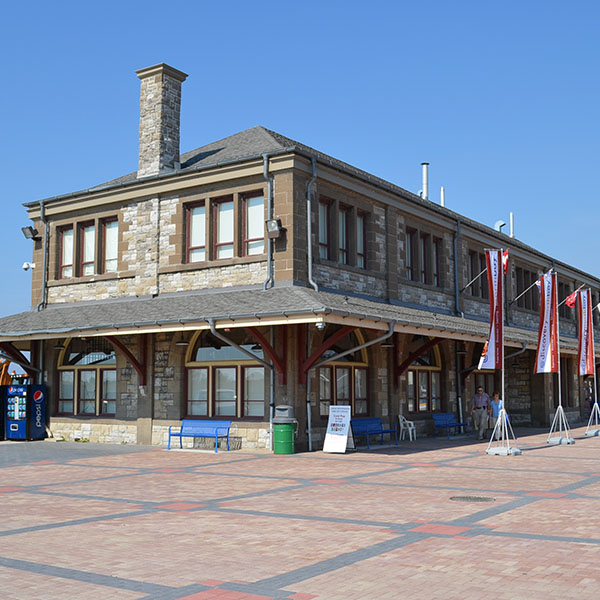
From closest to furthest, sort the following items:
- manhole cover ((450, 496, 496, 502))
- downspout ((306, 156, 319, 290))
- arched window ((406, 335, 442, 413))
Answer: manhole cover ((450, 496, 496, 502)) → downspout ((306, 156, 319, 290)) → arched window ((406, 335, 442, 413))

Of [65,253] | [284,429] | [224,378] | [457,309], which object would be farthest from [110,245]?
[457,309]

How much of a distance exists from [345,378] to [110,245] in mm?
7901

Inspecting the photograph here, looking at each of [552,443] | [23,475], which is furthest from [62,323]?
[552,443]

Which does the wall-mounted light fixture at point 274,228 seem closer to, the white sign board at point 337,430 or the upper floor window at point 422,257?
the white sign board at point 337,430

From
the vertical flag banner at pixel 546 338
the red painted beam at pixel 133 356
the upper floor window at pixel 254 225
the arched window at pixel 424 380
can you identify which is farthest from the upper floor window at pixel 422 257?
the red painted beam at pixel 133 356

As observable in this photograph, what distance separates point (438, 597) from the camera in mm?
5781

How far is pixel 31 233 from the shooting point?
23.8 m

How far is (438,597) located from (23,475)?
34.1ft

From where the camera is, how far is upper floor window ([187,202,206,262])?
20.1 m

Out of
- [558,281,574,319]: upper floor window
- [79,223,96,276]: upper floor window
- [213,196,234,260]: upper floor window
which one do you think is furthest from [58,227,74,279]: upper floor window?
[558,281,574,319]: upper floor window

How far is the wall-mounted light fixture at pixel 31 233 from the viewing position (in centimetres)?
2384

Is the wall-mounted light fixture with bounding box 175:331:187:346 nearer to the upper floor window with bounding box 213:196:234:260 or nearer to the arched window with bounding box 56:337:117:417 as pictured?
the upper floor window with bounding box 213:196:234:260

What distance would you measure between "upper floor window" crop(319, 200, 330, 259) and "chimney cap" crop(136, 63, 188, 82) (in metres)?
6.20

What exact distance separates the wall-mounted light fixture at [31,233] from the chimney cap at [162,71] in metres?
5.80
